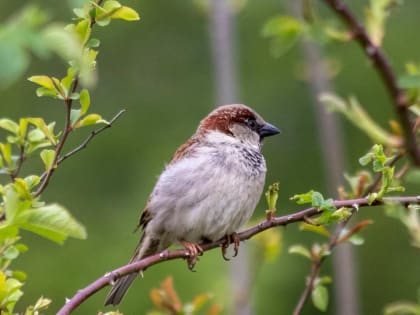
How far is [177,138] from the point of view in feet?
28.1

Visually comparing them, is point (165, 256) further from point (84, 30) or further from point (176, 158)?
point (176, 158)

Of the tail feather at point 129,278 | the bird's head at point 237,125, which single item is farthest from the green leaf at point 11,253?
the bird's head at point 237,125

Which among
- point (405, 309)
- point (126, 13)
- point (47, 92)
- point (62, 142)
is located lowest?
point (405, 309)

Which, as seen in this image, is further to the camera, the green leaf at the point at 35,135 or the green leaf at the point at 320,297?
the green leaf at the point at 320,297

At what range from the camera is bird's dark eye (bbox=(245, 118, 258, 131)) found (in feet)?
13.1

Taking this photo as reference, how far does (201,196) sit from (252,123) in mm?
630

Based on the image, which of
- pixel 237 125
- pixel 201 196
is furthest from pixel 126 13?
pixel 237 125

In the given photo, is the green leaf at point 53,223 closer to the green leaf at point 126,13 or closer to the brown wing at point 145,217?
the green leaf at point 126,13

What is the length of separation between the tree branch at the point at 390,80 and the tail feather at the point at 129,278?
1816 millimetres

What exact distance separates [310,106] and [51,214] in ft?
24.0

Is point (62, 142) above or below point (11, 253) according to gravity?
above

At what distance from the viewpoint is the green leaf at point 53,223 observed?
5.17 feet

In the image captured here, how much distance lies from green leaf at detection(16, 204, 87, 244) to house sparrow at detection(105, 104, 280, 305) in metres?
1.69

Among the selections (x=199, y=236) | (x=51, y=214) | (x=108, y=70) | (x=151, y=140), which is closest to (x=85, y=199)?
(x=151, y=140)
